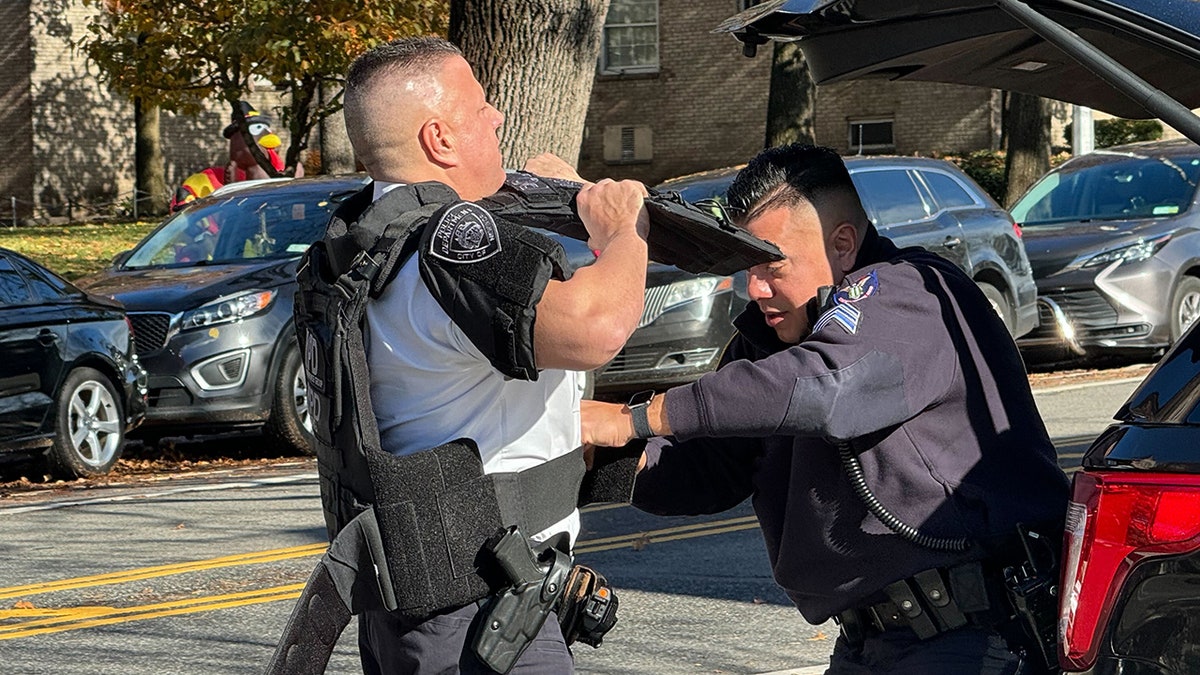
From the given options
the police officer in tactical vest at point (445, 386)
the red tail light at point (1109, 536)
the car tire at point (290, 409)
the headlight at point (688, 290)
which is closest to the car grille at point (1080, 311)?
the headlight at point (688, 290)

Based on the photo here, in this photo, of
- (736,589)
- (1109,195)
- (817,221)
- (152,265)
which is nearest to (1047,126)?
(1109,195)

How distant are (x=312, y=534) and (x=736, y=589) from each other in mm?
2588

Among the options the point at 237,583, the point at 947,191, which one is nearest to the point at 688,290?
the point at 947,191

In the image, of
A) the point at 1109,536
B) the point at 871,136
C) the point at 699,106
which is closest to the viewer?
the point at 1109,536

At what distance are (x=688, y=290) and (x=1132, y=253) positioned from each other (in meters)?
4.39

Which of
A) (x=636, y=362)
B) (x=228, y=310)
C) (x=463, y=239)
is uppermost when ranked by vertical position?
(x=463, y=239)

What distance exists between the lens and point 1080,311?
14734 millimetres

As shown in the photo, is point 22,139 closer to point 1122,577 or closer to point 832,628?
point 832,628

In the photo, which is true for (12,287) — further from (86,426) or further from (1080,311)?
(1080,311)

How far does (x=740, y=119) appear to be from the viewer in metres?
34.7

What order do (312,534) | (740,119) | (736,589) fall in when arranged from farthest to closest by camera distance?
1. (740,119)
2. (312,534)
3. (736,589)

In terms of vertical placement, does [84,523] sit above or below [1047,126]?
below

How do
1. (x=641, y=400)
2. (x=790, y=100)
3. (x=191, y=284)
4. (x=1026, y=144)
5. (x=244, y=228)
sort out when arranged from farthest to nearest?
(x=1026, y=144) → (x=790, y=100) → (x=244, y=228) → (x=191, y=284) → (x=641, y=400)

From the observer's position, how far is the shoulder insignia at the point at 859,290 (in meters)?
3.25
